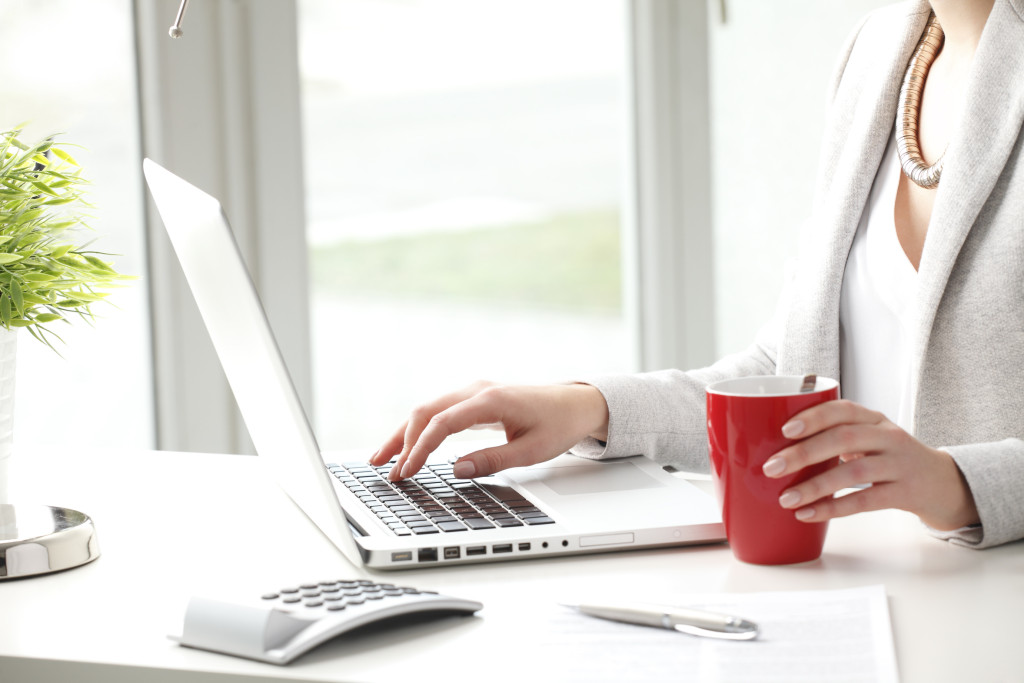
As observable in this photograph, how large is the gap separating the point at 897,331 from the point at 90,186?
1.35 meters

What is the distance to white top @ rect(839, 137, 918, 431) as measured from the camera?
1.13m

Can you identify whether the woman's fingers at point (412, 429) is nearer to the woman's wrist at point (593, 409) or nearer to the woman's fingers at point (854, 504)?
the woman's wrist at point (593, 409)

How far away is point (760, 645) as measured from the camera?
0.56m

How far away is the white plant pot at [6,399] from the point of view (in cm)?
84

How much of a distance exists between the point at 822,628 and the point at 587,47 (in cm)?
208

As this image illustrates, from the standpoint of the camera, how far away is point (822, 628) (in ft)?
1.89

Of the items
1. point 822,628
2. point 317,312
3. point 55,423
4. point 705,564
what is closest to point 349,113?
point 317,312

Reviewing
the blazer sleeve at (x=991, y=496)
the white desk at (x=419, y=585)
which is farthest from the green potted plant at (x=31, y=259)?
the blazer sleeve at (x=991, y=496)

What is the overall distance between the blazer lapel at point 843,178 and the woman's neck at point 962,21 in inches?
2.0

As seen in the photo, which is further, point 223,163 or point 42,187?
point 223,163

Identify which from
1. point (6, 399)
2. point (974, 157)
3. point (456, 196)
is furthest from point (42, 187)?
point (456, 196)

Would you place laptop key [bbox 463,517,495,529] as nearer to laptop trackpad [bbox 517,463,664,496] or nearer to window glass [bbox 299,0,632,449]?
laptop trackpad [bbox 517,463,664,496]

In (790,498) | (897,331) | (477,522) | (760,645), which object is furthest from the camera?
(897,331)

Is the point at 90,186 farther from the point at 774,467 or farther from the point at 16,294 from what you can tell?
the point at 774,467
